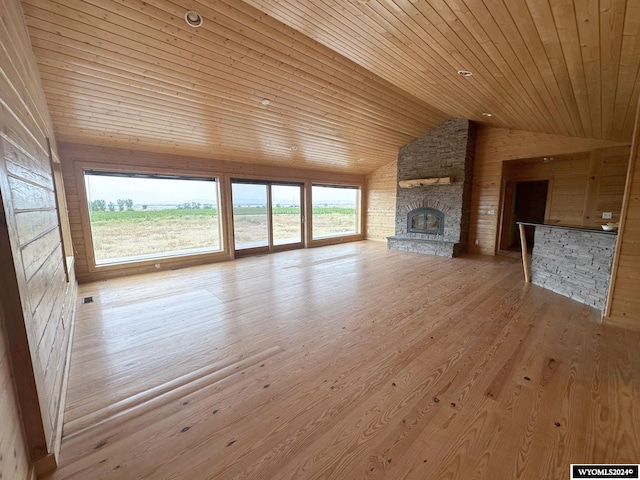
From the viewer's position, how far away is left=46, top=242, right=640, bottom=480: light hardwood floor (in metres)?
1.34

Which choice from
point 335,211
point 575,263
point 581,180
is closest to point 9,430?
point 575,263

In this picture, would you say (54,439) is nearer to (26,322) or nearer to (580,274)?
(26,322)

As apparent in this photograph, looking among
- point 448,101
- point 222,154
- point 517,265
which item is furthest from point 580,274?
point 222,154

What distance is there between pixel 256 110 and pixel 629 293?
17.1 feet

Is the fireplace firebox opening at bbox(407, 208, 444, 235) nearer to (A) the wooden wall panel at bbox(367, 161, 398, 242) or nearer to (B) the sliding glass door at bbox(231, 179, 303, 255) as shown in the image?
(A) the wooden wall panel at bbox(367, 161, 398, 242)

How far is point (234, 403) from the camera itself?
1.72 metres

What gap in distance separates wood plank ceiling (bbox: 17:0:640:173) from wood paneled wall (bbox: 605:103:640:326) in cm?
99

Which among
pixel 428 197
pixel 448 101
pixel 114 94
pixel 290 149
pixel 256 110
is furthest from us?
pixel 428 197

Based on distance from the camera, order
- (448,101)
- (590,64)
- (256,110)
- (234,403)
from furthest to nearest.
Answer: (448,101) → (256,110) → (590,64) → (234,403)

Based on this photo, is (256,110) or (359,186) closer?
(256,110)

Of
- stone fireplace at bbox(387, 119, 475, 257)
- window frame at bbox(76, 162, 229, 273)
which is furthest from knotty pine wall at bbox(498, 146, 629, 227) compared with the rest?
window frame at bbox(76, 162, 229, 273)

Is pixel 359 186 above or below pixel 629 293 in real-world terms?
above

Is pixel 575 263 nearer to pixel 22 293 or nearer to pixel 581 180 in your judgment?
pixel 581 180

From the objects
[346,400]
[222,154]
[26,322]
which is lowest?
[346,400]
